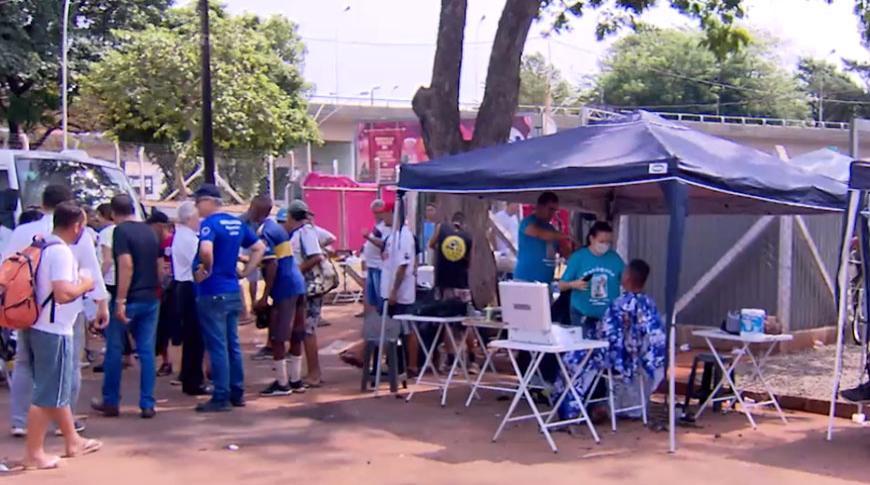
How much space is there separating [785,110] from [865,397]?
73.9 m

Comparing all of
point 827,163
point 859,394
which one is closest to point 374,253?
point 827,163

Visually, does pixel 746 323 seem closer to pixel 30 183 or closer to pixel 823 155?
pixel 823 155

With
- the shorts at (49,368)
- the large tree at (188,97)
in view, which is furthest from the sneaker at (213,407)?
the large tree at (188,97)

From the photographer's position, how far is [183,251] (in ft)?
32.5

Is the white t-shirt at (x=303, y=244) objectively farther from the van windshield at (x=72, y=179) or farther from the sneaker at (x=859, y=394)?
the sneaker at (x=859, y=394)

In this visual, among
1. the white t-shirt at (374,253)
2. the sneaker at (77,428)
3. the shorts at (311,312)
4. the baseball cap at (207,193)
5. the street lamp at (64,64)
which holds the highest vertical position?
the street lamp at (64,64)

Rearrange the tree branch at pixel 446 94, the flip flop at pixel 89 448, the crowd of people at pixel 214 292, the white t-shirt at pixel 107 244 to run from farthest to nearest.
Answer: the tree branch at pixel 446 94 → the white t-shirt at pixel 107 244 → the flip flop at pixel 89 448 → the crowd of people at pixel 214 292

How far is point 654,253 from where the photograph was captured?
44.3 ft

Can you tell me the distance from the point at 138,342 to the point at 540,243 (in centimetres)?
366

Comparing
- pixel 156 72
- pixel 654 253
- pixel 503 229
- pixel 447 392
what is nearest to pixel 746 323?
pixel 447 392

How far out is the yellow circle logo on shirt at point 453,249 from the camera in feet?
35.4

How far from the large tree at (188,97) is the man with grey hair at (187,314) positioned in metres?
17.6

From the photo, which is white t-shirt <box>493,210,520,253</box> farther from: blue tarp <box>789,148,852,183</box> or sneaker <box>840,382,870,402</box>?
sneaker <box>840,382,870,402</box>

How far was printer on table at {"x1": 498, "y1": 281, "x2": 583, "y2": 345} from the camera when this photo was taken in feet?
26.7
